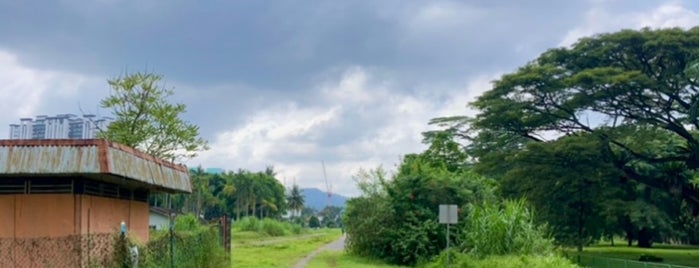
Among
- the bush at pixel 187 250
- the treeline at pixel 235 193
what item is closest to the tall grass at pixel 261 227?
the treeline at pixel 235 193

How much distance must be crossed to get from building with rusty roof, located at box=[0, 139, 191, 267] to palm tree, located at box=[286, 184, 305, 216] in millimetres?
119331

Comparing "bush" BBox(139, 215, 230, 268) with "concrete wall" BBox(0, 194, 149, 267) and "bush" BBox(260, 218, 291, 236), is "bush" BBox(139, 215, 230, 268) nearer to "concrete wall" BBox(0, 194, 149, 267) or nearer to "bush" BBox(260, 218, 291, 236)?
"concrete wall" BBox(0, 194, 149, 267)

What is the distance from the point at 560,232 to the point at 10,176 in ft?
117

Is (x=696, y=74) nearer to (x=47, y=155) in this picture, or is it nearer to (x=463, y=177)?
(x=463, y=177)

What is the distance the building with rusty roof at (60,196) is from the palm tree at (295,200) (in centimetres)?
11933

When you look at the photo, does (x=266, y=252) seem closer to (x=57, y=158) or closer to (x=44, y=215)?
(x=44, y=215)

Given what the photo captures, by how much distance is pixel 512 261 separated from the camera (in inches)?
738

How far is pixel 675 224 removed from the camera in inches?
1900

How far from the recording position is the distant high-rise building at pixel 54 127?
21.2 m

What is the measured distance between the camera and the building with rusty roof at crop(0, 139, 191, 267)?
10906 mm

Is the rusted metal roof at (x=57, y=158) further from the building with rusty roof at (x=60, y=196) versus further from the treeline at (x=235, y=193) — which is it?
the treeline at (x=235, y=193)

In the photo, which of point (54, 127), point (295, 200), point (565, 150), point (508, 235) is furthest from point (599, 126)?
point (295, 200)

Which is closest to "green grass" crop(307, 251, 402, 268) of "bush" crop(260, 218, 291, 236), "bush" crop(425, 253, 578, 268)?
"bush" crop(425, 253, 578, 268)

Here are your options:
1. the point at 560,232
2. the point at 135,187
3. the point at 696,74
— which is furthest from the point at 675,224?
the point at 135,187
